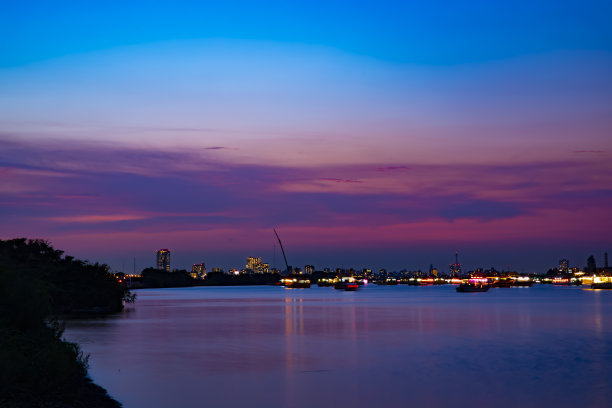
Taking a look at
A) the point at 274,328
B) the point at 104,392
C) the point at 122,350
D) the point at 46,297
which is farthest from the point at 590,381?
the point at 274,328

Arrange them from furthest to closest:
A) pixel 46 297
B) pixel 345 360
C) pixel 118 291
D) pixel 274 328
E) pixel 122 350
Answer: pixel 118 291 < pixel 274 328 < pixel 122 350 < pixel 345 360 < pixel 46 297

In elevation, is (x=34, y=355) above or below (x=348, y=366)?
above

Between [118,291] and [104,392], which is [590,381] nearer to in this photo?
[104,392]

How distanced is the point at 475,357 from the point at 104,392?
→ 27.5 metres

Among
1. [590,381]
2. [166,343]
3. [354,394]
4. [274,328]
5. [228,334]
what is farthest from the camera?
[274,328]

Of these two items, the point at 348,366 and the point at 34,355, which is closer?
the point at 34,355

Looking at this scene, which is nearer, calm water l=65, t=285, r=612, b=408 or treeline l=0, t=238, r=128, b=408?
treeline l=0, t=238, r=128, b=408

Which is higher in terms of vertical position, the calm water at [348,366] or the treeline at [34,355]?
the treeline at [34,355]

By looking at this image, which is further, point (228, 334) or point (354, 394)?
point (228, 334)

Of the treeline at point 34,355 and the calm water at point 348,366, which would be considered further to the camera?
the calm water at point 348,366

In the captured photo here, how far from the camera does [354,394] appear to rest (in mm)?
→ 33719

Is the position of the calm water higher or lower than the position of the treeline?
lower

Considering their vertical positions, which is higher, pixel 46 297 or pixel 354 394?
pixel 46 297

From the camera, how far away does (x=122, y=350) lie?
171 feet
